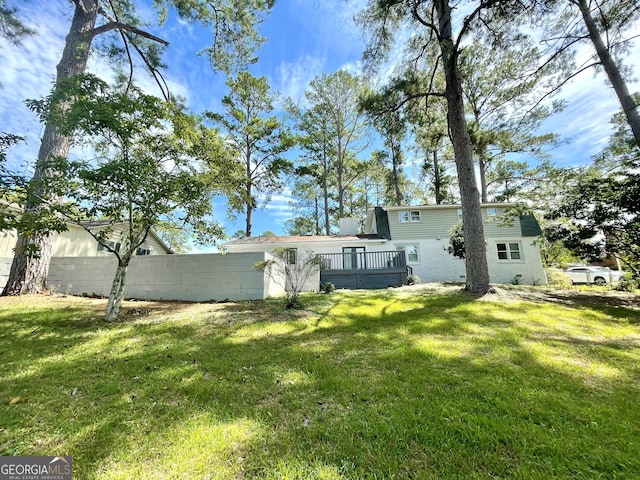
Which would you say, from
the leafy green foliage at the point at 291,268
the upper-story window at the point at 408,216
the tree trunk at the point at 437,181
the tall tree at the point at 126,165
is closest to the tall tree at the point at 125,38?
the tall tree at the point at 126,165

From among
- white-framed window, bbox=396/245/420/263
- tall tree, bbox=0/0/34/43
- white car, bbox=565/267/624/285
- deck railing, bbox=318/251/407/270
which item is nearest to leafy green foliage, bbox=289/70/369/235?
deck railing, bbox=318/251/407/270

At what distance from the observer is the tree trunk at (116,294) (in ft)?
16.7

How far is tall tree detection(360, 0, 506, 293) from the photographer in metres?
7.64

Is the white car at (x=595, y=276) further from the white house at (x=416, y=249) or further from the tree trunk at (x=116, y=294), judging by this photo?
the tree trunk at (x=116, y=294)

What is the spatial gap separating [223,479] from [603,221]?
34.2ft

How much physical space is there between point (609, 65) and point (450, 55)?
17.3 feet

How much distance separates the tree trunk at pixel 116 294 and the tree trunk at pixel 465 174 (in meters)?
8.88

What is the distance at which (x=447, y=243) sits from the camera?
14.8 metres

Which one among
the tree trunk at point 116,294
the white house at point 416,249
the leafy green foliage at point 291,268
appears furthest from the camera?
the white house at point 416,249

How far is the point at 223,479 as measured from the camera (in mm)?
1499

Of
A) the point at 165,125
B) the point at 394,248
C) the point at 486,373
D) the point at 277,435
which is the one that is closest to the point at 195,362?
the point at 277,435

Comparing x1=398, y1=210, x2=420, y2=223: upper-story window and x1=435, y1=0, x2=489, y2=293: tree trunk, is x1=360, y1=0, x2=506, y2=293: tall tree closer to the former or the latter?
x1=435, y1=0, x2=489, y2=293: tree trunk

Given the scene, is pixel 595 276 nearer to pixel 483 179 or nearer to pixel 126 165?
pixel 483 179

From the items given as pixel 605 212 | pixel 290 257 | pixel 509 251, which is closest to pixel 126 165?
pixel 290 257
